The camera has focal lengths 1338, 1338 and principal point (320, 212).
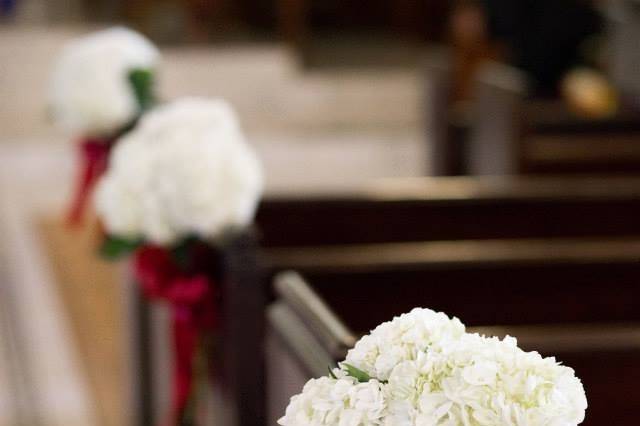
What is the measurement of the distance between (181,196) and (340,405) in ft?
5.45

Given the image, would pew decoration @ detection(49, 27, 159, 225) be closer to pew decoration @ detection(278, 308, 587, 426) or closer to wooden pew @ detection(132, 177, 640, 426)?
wooden pew @ detection(132, 177, 640, 426)

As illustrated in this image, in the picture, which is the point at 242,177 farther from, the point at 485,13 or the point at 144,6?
the point at 144,6

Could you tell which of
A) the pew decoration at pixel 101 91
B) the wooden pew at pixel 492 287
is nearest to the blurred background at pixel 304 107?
the pew decoration at pixel 101 91

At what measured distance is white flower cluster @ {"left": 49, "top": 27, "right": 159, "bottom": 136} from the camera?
346 centimetres

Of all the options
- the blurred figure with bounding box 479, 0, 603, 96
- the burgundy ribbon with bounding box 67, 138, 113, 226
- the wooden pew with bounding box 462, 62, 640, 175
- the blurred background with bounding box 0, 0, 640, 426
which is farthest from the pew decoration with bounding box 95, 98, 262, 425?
the blurred figure with bounding box 479, 0, 603, 96

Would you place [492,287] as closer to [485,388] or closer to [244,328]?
[244,328]

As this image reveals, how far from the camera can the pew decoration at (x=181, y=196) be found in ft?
9.17

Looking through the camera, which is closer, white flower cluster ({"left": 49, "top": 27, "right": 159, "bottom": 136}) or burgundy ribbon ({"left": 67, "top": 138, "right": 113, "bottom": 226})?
white flower cluster ({"left": 49, "top": 27, "right": 159, "bottom": 136})

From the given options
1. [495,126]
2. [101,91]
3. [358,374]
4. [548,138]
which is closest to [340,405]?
[358,374]

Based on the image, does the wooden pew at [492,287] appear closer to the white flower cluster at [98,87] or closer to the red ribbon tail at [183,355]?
the red ribbon tail at [183,355]

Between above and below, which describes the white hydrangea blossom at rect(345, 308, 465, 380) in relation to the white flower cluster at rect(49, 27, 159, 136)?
above

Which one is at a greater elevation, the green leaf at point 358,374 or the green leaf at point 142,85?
the green leaf at point 358,374

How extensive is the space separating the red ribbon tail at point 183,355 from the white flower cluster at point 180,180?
247 millimetres

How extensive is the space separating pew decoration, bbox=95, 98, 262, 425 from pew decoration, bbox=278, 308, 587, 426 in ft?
5.29
